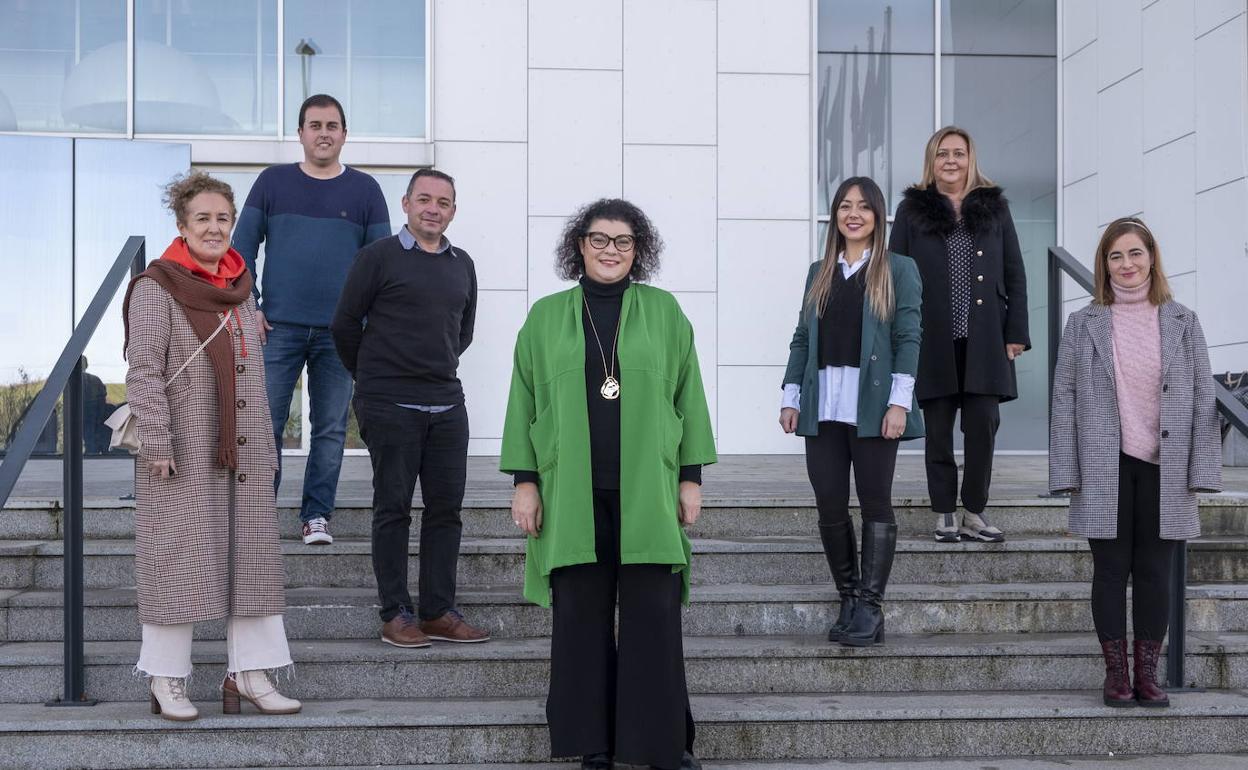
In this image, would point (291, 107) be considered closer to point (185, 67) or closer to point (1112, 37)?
point (185, 67)

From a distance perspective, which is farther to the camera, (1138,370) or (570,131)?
(570,131)

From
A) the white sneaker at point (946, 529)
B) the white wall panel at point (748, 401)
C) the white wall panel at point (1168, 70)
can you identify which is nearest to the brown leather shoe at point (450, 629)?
the white sneaker at point (946, 529)

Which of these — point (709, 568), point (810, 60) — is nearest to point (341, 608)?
point (709, 568)

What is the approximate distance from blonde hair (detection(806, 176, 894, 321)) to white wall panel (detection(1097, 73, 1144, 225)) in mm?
5476

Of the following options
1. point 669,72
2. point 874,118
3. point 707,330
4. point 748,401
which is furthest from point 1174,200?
point 669,72

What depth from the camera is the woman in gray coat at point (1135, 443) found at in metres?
4.08

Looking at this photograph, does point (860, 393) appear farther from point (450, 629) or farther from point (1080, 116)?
point (1080, 116)

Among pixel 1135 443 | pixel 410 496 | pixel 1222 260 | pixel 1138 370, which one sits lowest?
A: pixel 410 496

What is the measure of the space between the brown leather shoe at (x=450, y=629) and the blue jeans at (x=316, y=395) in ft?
2.87

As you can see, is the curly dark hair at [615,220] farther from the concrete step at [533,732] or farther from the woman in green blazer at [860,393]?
the concrete step at [533,732]

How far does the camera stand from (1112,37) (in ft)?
31.0

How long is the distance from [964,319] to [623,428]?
2.20 metres

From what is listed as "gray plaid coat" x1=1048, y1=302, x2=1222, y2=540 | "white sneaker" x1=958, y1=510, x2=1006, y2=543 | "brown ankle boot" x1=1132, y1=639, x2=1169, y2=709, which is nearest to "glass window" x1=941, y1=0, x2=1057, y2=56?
"white sneaker" x1=958, y1=510, x2=1006, y2=543

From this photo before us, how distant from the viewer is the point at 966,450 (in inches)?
205
